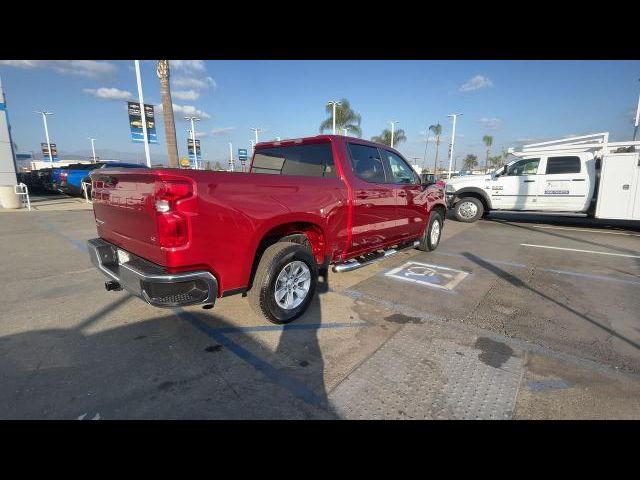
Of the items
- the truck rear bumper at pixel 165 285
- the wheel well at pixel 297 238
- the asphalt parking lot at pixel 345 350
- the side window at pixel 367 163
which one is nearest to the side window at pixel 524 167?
the asphalt parking lot at pixel 345 350

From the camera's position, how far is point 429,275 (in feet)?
16.8

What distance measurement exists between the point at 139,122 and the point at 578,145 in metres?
→ 16.8

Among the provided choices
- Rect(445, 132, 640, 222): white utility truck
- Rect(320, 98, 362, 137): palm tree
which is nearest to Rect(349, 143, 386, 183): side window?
Rect(445, 132, 640, 222): white utility truck

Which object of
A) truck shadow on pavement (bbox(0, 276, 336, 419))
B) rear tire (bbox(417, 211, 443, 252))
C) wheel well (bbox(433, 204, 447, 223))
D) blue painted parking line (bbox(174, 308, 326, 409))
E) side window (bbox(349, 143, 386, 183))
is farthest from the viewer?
wheel well (bbox(433, 204, 447, 223))

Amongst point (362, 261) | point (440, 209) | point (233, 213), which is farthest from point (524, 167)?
point (233, 213)

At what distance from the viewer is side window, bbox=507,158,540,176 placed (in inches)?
386

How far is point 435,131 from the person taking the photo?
53281mm

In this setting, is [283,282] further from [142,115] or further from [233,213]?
[142,115]

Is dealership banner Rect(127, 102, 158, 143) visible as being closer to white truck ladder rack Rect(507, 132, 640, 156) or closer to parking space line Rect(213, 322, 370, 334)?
parking space line Rect(213, 322, 370, 334)

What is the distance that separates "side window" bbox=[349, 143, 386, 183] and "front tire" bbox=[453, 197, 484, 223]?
6984 millimetres
